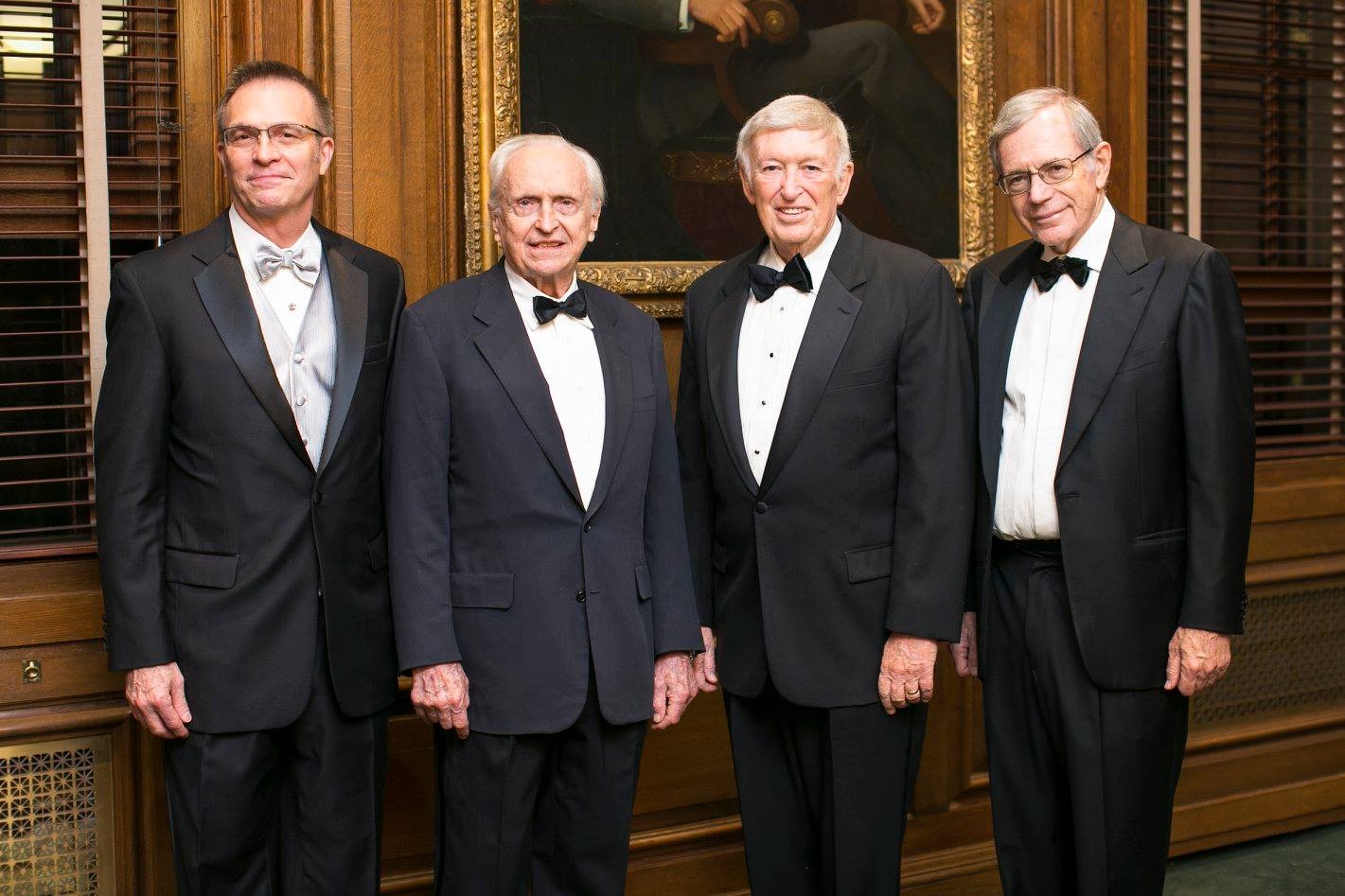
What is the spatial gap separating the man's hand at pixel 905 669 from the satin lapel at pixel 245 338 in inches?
45.9

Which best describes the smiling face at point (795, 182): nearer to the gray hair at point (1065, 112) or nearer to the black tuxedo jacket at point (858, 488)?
the black tuxedo jacket at point (858, 488)

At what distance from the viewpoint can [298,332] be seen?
247 centimetres

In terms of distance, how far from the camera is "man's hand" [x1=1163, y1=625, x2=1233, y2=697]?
99.9 inches

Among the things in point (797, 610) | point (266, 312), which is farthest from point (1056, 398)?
point (266, 312)

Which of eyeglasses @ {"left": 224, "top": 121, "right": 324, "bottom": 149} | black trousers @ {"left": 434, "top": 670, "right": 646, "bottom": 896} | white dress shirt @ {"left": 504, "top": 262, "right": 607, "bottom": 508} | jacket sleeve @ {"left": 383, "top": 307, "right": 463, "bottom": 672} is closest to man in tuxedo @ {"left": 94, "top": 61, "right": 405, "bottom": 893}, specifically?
eyeglasses @ {"left": 224, "top": 121, "right": 324, "bottom": 149}

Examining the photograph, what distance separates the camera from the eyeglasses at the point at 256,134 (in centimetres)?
245

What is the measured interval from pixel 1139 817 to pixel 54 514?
2425 mm

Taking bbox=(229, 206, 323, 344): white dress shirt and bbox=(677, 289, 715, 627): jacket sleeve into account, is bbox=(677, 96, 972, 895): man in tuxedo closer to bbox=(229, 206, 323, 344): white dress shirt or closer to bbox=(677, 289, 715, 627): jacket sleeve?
bbox=(677, 289, 715, 627): jacket sleeve

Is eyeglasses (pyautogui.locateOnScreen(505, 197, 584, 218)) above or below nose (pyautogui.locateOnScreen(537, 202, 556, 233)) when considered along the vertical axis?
above

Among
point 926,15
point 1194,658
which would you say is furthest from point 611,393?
point 926,15

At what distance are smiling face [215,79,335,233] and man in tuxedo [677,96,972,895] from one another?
2.81ft

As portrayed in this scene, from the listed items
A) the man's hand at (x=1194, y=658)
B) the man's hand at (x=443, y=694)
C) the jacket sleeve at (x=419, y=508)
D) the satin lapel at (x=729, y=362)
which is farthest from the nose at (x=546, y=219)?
the man's hand at (x=1194, y=658)

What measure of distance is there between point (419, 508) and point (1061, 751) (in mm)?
1354

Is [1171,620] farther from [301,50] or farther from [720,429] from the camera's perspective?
[301,50]
